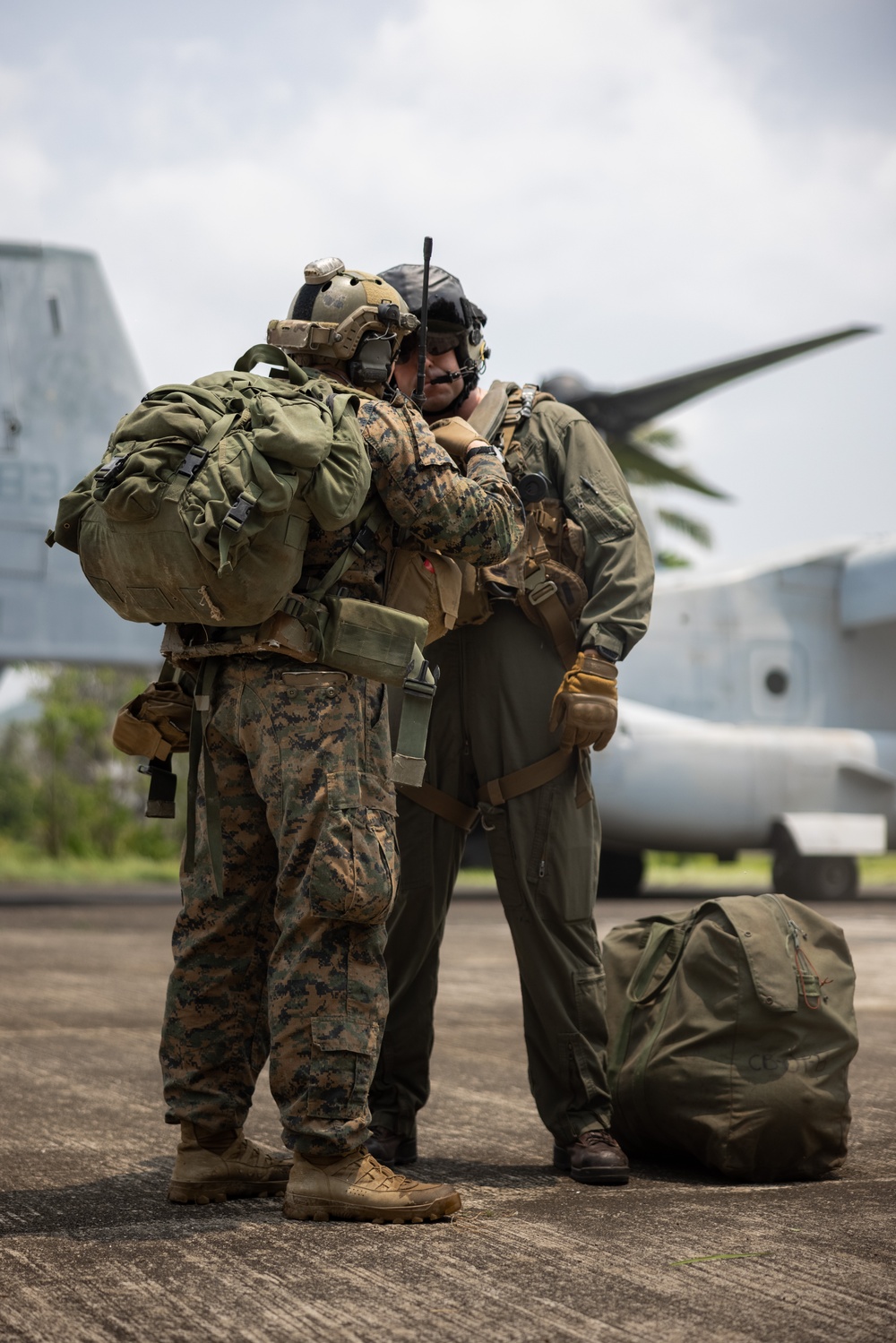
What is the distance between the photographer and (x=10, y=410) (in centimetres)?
1295

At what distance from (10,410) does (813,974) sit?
433 inches

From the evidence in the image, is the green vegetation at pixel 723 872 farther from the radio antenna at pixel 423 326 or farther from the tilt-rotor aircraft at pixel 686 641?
the radio antenna at pixel 423 326

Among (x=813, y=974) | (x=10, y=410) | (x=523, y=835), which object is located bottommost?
(x=813, y=974)

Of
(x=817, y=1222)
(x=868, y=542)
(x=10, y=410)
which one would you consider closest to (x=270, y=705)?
(x=817, y=1222)

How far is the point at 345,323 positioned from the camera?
10.2 feet

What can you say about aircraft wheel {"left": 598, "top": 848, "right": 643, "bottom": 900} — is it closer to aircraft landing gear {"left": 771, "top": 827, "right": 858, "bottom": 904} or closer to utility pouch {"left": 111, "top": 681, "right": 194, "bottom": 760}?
aircraft landing gear {"left": 771, "top": 827, "right": 858, "bottom": 904}

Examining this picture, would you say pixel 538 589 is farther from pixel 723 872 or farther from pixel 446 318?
pixel 723 872

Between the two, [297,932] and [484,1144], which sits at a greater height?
[297,932]

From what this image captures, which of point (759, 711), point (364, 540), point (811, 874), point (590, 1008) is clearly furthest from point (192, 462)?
point (811, 874)

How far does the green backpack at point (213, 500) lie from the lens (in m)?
2.68

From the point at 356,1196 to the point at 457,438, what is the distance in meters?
1.64

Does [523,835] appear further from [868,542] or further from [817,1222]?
[868,542]

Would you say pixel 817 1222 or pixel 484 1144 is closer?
pixel 817 1222

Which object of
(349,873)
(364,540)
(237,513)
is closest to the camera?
(237,513)
